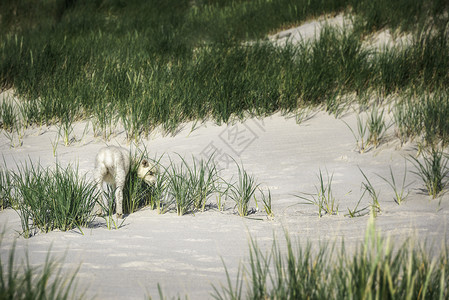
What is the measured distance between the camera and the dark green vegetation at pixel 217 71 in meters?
5.43

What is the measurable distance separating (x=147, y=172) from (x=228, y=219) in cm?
78

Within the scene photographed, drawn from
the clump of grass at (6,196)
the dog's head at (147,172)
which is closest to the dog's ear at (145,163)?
the dog's head at (147,172)

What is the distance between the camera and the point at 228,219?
318 centimetres

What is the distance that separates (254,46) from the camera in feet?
22.8

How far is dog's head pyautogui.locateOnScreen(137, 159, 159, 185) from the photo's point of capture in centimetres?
357

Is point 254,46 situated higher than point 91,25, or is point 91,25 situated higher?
point 91,25

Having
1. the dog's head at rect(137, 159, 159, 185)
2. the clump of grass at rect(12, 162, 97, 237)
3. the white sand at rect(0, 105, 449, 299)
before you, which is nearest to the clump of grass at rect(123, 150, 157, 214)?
the dog's head at rect(137, 159, 159, 185)

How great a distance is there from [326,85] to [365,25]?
7.27ft

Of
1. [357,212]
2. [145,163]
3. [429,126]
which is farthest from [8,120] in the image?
[429,126]

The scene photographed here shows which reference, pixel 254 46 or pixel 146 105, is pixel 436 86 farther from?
pixel 146 105

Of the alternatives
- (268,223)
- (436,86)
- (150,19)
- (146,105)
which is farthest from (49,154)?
(150,19)

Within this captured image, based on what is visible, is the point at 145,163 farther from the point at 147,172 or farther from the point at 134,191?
the point at 134,191

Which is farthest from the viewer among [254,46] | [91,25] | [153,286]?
[91,25]

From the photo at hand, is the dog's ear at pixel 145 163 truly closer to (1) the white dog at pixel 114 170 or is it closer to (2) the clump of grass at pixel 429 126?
(1) the white dog at pixel 114 170
